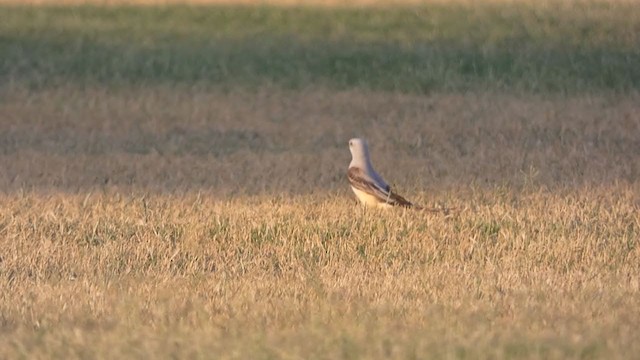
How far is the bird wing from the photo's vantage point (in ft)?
35.5

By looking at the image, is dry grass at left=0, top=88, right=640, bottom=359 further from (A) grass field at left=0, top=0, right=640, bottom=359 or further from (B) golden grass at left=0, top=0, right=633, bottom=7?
(B) golden grass at left=0, top=0, right=633, bottom=7

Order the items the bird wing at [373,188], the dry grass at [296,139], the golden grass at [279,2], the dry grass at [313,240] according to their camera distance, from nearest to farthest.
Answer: the dry grass at [313,240], the bird wing at [373,188], the dry grass at [296,139], the golden grass at [279,2]

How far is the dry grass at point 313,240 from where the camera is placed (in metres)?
6.34

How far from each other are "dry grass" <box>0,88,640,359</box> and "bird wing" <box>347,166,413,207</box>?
0.57 ft

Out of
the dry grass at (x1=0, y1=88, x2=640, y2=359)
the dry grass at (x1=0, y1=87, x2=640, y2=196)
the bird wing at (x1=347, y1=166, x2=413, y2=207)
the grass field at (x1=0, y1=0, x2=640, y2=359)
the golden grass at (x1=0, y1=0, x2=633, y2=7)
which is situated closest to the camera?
the dry grass at (x1=0, y1=88, x2=640, y2=359)

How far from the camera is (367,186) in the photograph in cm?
1099

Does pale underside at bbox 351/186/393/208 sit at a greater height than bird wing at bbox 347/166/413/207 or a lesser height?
lesser

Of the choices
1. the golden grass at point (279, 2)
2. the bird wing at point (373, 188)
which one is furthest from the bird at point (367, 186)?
the golden grass at point (279, 2)

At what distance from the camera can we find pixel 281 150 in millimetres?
16281

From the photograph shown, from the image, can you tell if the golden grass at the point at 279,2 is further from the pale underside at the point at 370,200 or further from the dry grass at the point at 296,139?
the pale underside at the point at 370,200

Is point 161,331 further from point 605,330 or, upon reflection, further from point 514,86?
point 514,86

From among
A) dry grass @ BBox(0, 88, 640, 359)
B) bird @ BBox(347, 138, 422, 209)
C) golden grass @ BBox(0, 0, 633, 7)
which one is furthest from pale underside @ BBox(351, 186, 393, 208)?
golden grass @ BBox(0, 0, 633, 7)

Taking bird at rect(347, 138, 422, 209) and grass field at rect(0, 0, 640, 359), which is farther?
bird at rect(347, 138, 422, 209)

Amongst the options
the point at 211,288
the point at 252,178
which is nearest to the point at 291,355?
the point at 211,288
